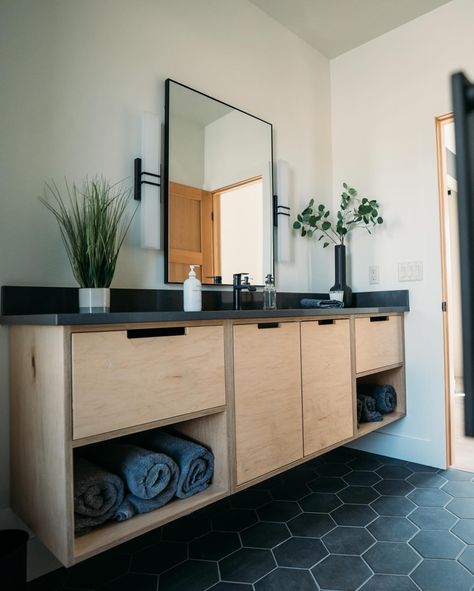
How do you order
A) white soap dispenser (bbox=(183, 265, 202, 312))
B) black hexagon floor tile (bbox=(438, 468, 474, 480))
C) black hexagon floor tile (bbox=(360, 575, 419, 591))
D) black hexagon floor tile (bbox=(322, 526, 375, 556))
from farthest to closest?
1. black hexagon floor tile (bbox=(438, 468, 474, 480))
2. white soap dispenser (bbox=(183, 265, 202, 312))
3. black hexagon floor tile (bbox=(322, 526, 375, 556))
4. black hexagon floor tile (bbox=(360, 575, 419, 591))

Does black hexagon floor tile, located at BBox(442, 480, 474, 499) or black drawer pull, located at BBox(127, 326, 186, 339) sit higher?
black drawer pull, located at BBox(127, 326, 186, 339)

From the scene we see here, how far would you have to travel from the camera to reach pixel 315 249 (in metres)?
2.59

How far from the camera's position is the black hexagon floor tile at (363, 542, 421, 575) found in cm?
136

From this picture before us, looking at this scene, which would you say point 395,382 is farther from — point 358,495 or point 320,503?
point 320,503

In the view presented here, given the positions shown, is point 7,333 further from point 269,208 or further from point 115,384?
point 269,208

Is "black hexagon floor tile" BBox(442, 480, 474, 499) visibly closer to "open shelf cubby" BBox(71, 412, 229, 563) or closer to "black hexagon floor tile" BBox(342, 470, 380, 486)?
"black hexagon floor tile" BBox(342, 470, 380, 486)

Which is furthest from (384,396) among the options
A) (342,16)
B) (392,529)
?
(342,16)

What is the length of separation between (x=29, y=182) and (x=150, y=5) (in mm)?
1033

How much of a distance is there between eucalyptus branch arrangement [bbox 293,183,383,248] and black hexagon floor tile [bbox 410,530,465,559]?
1574 mm

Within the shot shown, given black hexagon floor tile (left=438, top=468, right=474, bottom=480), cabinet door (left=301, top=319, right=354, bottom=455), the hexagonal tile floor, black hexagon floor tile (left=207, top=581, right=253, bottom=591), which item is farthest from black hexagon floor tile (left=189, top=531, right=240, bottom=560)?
black hexagon floor tile (left=438, top=468, right=474, bottom=480)

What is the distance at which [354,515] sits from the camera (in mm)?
1739

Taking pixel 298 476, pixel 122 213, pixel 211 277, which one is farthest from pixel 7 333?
pixel 298 476

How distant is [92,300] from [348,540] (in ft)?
4.37

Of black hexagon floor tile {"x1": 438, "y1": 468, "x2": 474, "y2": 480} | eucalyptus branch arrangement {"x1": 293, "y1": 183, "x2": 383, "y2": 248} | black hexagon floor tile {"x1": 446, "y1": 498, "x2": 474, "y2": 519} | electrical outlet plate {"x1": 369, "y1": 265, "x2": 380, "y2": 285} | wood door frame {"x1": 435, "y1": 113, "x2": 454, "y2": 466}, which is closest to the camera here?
black hexagon floor tile {"x1": 446, "y1": 498, "x2": 474, "y2": 519}
